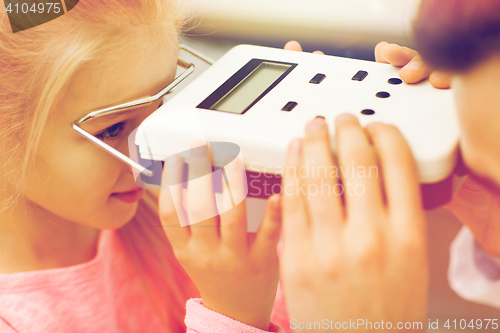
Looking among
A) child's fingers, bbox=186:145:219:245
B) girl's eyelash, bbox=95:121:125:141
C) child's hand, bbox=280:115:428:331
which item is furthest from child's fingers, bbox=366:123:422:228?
girl's eyelash, bbox=95:121:125:141

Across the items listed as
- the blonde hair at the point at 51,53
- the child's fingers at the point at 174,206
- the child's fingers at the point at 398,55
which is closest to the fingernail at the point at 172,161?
the child's fingers at the point at 174,206

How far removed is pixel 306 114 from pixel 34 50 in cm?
21

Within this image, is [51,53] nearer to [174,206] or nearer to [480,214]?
[174,206]

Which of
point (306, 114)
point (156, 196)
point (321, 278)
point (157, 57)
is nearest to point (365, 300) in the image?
point (321, 278)

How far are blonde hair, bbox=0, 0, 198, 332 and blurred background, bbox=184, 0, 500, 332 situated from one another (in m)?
0.11

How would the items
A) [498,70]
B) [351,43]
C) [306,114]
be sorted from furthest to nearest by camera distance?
[351,43] < [306,114] < [498,70]

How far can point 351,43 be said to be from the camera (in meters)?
0.62

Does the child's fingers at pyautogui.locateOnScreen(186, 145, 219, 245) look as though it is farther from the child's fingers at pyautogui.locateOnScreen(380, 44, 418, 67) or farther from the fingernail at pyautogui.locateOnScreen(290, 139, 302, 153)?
the child's fingers at pyautogui.locateOnScreen(380, 44, 418, 67)

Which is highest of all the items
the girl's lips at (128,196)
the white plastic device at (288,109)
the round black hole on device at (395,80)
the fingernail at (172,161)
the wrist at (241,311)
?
the round black hole on device at (395,80)

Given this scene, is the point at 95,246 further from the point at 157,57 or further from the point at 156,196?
the point at 157,57

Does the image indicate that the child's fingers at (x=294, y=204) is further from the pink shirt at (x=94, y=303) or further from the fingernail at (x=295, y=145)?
the pink shirt at (x=94, y=303)

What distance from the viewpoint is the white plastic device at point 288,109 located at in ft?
0.92

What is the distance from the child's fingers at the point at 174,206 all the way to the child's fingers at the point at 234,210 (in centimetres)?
4

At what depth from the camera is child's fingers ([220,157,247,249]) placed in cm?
30
